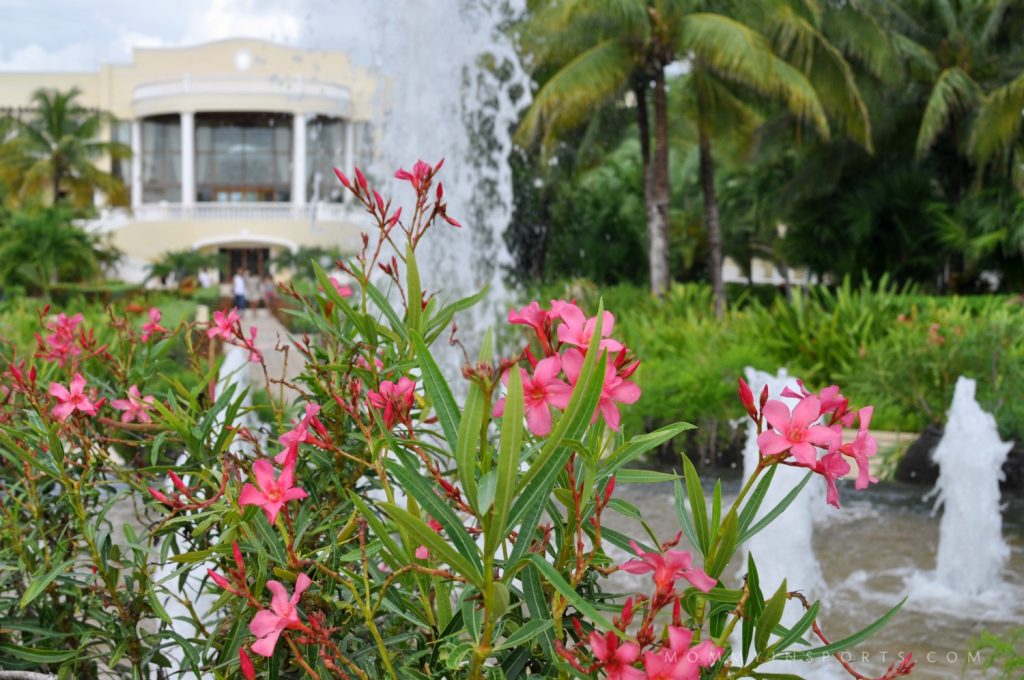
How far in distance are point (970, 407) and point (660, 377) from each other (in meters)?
3.08

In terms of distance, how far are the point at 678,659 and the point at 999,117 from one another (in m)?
16.1

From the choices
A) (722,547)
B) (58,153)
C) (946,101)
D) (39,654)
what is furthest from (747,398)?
(58,153)

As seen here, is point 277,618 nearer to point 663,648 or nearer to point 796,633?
point 663,648

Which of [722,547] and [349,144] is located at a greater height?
[349,144]

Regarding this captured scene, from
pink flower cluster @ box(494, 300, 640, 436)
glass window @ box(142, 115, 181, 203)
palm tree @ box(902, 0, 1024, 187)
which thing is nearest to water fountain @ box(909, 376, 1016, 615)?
pink flower cluster @ box(494, 300, 640, 436)

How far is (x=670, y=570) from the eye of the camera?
1155 millimetres

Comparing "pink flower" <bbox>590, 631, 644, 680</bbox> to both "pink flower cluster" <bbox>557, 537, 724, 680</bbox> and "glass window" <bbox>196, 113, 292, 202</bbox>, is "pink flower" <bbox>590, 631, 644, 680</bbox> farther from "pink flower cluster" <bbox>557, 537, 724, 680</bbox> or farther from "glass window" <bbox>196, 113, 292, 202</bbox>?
"glass window" <bbox>196, 113, 292, 202</bbox>

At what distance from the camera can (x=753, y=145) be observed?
20.3 metres

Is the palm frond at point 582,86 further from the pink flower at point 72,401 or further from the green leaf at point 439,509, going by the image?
the green leaf at point 439,509

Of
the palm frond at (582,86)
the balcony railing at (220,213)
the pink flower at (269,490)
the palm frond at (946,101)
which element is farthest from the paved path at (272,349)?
the balcony railing at (220,213)

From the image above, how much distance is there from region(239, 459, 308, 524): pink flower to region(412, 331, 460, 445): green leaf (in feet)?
0.82

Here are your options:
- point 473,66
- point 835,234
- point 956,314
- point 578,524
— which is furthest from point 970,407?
point 835,234

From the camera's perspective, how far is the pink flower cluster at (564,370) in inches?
43.8

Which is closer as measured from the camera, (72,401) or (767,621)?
(767,621)
